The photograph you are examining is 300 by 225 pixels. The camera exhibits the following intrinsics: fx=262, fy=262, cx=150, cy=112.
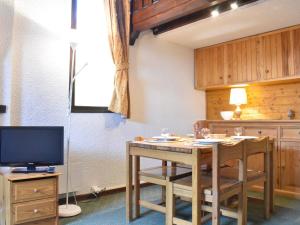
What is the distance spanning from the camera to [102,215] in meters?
2.66

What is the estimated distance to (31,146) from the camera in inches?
92.4

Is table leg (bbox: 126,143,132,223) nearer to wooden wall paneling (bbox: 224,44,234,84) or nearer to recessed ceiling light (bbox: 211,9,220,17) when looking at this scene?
recessed ceiling light (bbox: 211,9,220,17)

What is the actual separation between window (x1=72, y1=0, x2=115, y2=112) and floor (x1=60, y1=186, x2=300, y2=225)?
1127 mm

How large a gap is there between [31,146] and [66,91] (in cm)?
88

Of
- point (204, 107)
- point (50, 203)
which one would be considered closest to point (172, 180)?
point (50, 203)

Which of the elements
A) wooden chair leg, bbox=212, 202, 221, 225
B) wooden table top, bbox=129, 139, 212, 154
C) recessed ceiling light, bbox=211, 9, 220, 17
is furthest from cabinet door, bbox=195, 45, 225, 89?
wooden chair leg, bbox=212, 202, 221, 225

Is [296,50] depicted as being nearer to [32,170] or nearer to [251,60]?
[251,60]

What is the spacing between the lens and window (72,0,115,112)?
10.5 feet

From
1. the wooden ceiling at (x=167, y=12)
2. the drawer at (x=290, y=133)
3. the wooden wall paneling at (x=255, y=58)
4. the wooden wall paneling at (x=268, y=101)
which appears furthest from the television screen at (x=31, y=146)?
the wooden wall paneling at (x=268, y=101)

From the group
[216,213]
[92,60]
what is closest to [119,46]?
[92,60]

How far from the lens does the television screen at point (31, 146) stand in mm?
2295

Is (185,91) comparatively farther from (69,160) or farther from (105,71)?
(69,160)

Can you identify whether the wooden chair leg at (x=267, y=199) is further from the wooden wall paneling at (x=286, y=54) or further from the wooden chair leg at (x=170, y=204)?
the wooden wall paneling at (x=286, y=54)

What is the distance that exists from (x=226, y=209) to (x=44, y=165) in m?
1.68
